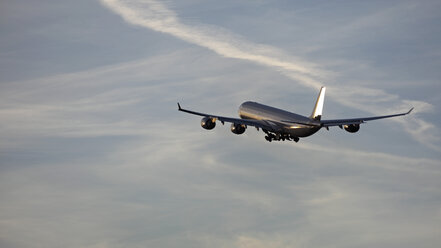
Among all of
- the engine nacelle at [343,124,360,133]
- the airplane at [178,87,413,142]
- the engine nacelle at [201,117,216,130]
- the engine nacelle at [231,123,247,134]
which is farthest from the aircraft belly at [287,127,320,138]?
the engine nacelle at [201,117,216,130]

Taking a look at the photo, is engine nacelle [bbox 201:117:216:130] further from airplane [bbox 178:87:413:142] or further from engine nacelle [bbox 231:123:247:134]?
engine nacelle [bbox 231:123:247:134]

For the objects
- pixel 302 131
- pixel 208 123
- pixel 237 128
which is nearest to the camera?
pixel 302 131

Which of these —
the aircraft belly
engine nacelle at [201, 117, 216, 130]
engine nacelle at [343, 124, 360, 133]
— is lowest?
engine nacelle at [201, 117, 216, 130]

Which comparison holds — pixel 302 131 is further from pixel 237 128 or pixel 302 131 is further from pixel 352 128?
pixel 237 128

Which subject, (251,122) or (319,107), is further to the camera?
(251,122)

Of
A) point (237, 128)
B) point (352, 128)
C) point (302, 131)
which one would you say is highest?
point (352, 128)

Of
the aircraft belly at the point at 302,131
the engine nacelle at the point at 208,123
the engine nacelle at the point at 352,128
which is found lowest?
the engine nacelle at the point at 208,123

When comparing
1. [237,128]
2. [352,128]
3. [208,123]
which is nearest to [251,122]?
[237,128]

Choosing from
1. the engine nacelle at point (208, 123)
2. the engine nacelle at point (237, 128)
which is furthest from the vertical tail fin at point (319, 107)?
the engine nacelle at point (208, 123)

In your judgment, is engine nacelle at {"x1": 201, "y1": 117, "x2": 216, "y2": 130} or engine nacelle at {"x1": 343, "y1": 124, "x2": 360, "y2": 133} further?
engine nacelle at {"x1": 343, "y1": 124, "x2": 360, "y2": 133}

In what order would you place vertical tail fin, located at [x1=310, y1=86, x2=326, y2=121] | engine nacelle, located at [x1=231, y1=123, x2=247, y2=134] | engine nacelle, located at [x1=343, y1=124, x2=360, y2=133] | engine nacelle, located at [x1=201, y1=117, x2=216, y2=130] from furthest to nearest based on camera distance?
1. engine nacelle, located at [x1=231, y1=123, x2=247, y2=134]
2. engine nacelle, located at [x1=343, y1=124, x2=360, y2=133]
3. engine nacelle, located at [x1=201, y1=117, x2=216, y2=130]
4. vertical tail fin, located at [x1=310, y1=86, x2=326, y2=121]

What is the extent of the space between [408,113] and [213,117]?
32590 mm

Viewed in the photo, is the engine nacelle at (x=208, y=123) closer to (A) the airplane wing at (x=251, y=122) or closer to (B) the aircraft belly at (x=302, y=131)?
(A) the airplane wing at (x=251, y=122)

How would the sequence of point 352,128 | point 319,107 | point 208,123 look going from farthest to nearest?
point 352,128 < point 208,123 < point 319,107
